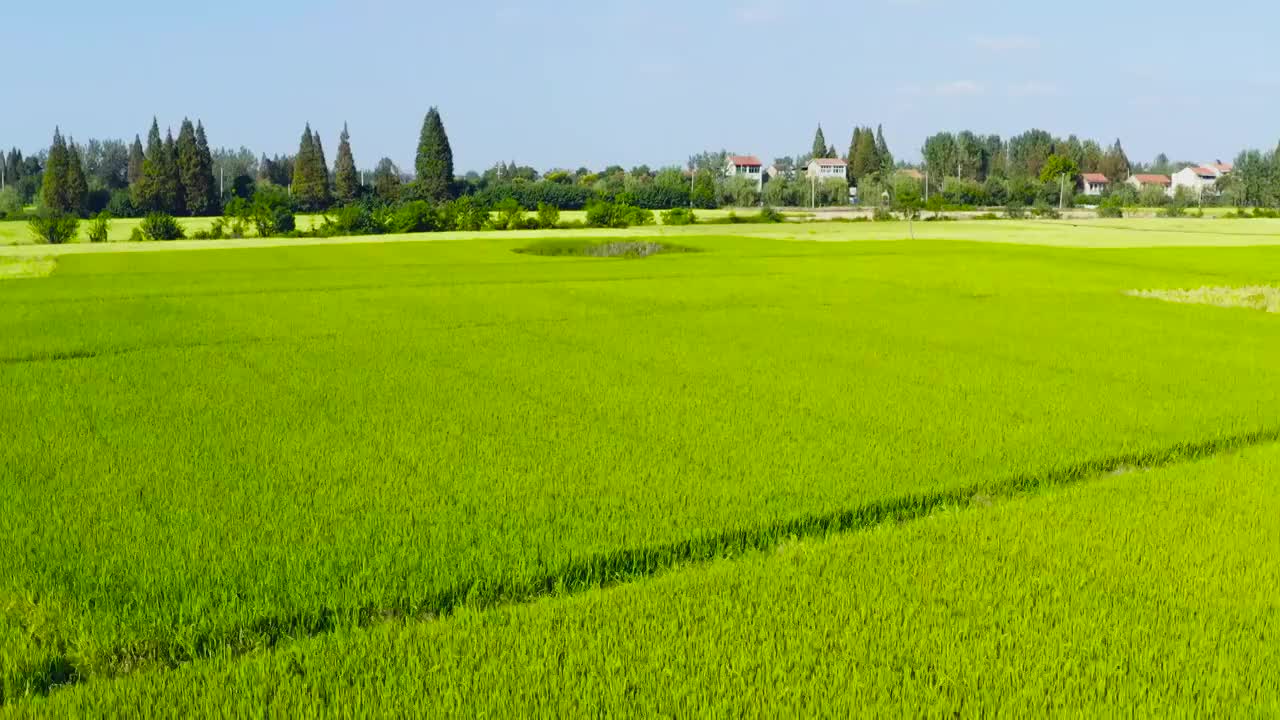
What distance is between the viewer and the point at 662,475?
871cm

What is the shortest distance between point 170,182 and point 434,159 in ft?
66.9

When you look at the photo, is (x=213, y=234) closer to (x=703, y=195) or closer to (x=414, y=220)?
(x=414, y=220)

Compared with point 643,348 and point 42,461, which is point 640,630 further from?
point 643,348

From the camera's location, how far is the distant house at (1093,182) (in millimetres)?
151275

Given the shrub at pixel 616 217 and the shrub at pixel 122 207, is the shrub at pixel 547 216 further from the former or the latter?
the shrub at pixel 122 207

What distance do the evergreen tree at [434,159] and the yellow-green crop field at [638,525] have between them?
75.0 m

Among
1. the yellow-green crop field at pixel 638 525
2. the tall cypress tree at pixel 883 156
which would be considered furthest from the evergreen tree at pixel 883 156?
the yellow-green crop field at pixel 638 525

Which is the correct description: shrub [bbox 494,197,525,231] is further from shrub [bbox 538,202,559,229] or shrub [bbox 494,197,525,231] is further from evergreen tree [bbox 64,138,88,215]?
evergreen tree [bbox 64,138,88,215]

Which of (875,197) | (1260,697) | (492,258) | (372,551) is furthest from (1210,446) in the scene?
(875,197)

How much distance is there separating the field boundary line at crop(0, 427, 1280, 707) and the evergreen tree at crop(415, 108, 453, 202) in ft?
282

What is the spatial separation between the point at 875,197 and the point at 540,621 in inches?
4311

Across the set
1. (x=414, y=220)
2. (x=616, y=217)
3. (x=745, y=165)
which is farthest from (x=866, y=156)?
(x=414, y=220)

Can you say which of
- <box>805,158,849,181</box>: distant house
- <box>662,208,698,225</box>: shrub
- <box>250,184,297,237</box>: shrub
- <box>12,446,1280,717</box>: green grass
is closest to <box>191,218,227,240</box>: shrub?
<box>250,184,297,237</box>: shrub

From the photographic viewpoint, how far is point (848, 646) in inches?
215
